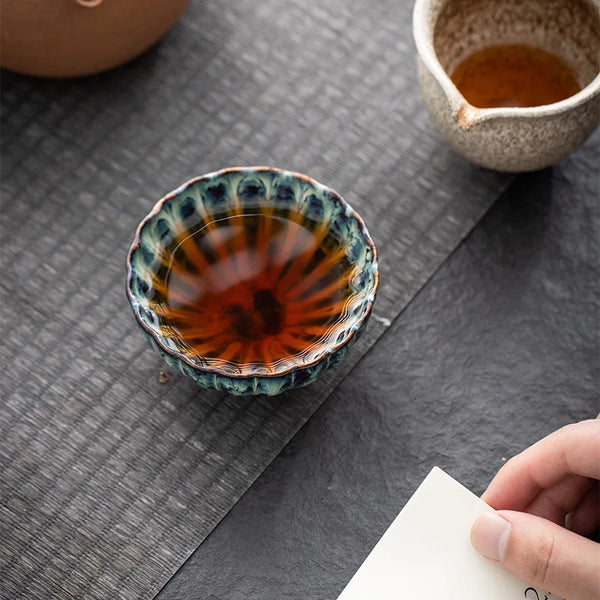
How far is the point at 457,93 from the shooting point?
84 centimetres

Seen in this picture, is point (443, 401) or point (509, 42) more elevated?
point (509, 42)

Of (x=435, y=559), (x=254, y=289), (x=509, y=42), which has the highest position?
(x=509, y=42)

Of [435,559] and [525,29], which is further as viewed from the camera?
[525,29]

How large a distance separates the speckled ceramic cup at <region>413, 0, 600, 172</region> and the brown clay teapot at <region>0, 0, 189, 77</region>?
0.25m

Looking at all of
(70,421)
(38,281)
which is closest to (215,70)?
(38,281)

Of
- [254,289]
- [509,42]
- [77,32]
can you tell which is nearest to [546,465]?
[254,289]

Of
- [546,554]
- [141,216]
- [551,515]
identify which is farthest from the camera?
[141,216]

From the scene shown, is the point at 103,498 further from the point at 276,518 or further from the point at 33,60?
the point at 33,60

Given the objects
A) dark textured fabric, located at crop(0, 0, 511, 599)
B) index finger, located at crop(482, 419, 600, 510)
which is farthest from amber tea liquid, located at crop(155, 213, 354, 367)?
index finger, located at crop(482, 419, 600, 510)

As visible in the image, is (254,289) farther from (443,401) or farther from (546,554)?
(546,554)

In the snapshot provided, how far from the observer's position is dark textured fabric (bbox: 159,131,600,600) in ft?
2.70

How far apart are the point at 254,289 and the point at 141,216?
152 millimetres

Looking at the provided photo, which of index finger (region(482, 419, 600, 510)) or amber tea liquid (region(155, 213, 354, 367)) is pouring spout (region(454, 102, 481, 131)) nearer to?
amber tea liquid (region(155, 213, 354, 367))

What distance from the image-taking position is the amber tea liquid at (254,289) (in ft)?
2.74
